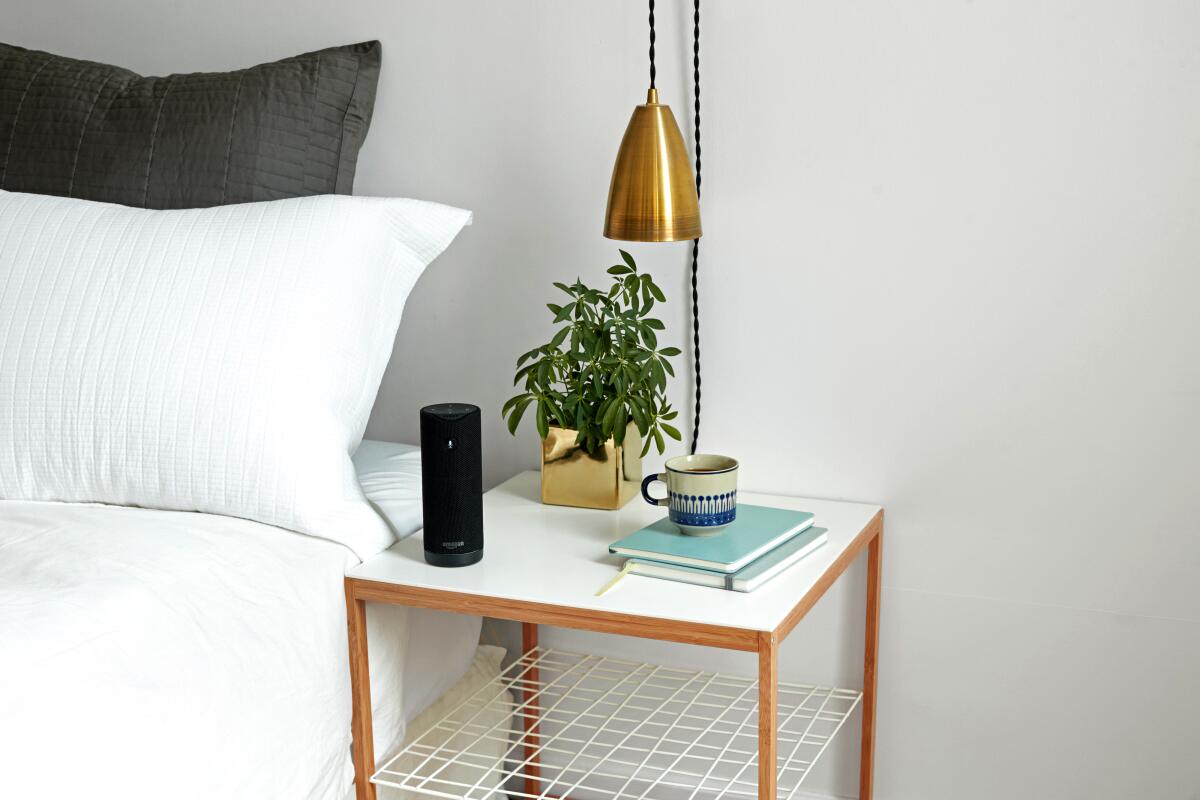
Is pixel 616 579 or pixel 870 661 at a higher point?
pixel 616 579

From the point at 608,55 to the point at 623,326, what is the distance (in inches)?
15.3

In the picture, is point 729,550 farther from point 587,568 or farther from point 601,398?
point 601,398

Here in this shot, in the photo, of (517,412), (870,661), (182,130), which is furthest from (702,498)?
(182,130)

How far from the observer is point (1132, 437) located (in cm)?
140

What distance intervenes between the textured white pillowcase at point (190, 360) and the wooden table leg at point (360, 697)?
73mm

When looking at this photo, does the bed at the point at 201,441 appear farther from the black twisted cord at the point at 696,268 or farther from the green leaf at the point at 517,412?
the black twisted cord at the point at 696,268

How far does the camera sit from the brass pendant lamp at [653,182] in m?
1.36

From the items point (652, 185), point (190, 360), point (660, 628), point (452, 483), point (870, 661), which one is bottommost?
point (870, 661)

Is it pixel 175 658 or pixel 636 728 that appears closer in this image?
pixel 175 658

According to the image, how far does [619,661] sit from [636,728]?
0.13 meters

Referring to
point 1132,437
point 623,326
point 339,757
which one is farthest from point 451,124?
point 1132,437

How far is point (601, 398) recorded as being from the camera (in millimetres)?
1466

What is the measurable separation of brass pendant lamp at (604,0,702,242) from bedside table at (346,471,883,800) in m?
0.37

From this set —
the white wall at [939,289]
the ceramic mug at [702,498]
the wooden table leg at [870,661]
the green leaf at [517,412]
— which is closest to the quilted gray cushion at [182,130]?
the white wall at [939,289]
